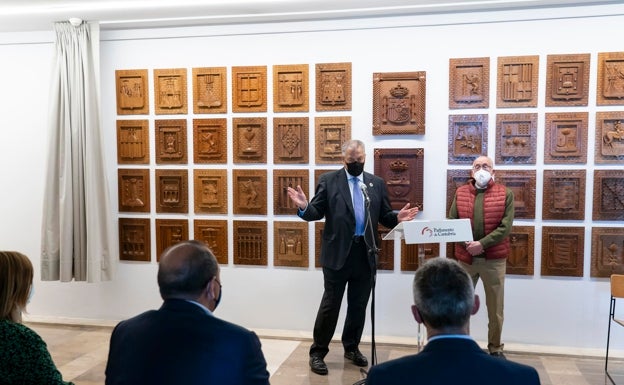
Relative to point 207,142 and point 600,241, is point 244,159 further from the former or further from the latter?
point 600,241

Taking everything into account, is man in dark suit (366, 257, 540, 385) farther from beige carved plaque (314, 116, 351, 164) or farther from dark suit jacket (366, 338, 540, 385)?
beige carved plaque (314, 116, 351, 164)

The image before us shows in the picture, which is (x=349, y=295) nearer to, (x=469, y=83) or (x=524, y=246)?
(x=524, y=246)

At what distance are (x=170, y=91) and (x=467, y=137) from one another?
8.91 ft

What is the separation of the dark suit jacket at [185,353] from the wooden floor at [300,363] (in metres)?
2.25

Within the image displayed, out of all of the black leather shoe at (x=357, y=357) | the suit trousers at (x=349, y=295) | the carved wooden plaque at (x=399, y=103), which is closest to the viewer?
the suit trousers at (x=349, y=295)

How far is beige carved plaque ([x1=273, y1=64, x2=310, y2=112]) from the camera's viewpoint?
4.50 metres

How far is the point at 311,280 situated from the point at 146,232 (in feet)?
5.44

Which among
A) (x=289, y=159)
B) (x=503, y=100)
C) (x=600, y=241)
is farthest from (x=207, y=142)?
(x=600, y=241)

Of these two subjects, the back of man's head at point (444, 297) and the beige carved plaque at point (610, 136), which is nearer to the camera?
the back of man's head at point (444, 297)

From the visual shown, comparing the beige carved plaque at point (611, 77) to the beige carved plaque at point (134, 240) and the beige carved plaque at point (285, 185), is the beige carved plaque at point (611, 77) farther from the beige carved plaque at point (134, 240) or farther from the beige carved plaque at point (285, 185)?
the beige carved plaque at point (134, 240)

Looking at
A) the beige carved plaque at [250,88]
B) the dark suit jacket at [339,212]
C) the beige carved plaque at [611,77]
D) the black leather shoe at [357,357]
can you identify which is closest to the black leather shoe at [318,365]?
the black leather shoe at [357,357]

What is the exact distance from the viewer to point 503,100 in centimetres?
420

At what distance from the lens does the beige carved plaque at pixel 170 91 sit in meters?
4.71

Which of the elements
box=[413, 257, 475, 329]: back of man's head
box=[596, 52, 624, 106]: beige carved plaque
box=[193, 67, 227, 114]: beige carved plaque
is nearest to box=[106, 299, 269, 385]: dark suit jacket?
box=[413, 257, 475, 329]: back of man's head
